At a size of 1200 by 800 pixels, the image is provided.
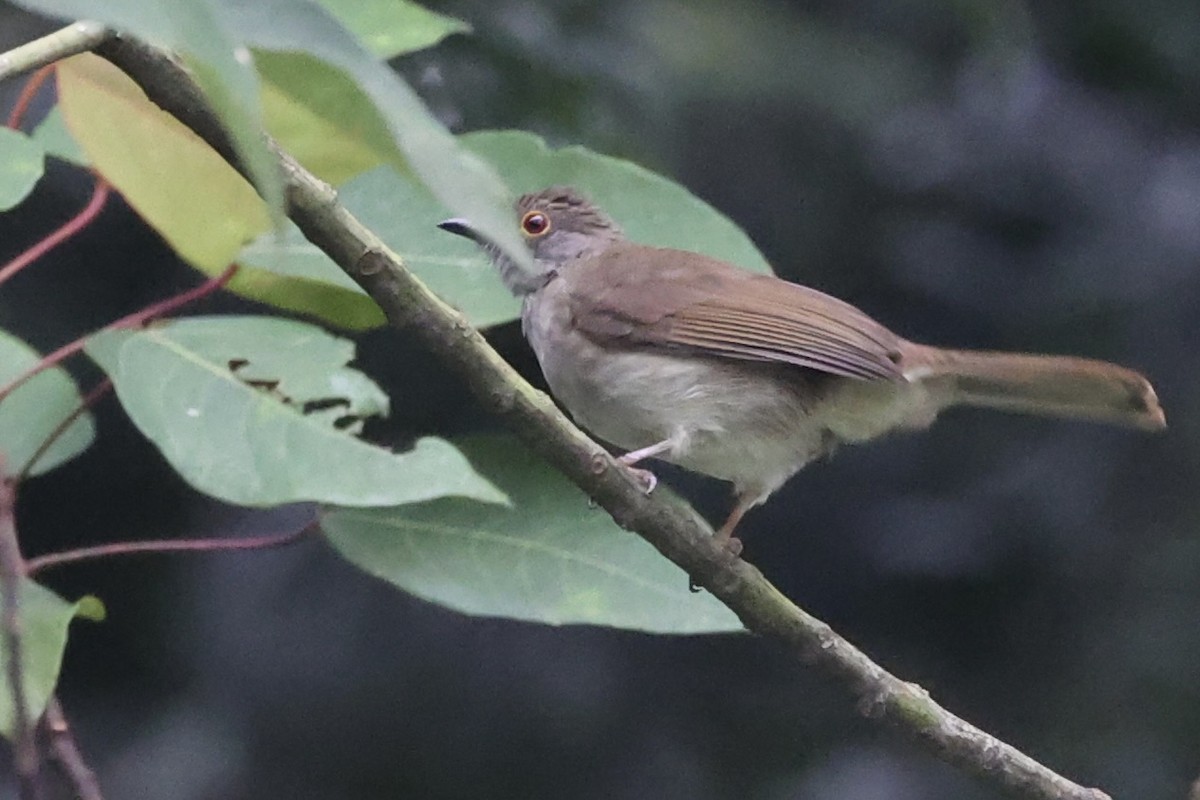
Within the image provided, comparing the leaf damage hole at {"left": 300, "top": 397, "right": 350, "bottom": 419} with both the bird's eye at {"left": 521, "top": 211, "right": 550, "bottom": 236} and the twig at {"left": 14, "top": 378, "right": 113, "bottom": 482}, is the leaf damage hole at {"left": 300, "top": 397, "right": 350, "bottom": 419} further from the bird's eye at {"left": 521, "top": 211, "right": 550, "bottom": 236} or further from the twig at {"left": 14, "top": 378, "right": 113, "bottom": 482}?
the bird's eye at {"left": 521, "top": 211, "right": 550, "bottom": 236}

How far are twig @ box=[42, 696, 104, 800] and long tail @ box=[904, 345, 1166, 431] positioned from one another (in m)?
1.72

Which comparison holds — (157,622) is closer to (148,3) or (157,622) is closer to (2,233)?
(2,233)

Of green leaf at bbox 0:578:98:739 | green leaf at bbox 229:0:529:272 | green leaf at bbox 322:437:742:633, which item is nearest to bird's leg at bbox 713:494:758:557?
green leaf at bbox 322:437:742:633

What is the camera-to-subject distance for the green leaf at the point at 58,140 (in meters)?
2.57

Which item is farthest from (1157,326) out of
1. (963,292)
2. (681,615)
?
(681,615)

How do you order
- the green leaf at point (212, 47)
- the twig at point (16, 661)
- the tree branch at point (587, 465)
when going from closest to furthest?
the green leaf at point (212, 47) < the tree branch at point (587, 465) < the twig at point (16, 661)

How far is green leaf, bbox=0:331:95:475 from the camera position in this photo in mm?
2395

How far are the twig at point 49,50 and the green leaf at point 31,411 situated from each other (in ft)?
2.68

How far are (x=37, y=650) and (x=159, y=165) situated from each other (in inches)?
28.6

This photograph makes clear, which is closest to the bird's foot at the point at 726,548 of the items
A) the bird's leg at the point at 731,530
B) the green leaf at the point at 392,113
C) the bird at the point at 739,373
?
the bird's leg at the point at 731,530

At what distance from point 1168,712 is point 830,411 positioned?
1.82 m

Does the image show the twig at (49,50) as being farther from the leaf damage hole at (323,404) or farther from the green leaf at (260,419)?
the leaf damage hole at (323,404)

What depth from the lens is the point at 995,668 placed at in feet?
14.7

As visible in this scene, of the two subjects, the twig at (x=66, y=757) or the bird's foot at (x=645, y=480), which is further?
the bird's foot at (x=645, y=480)
